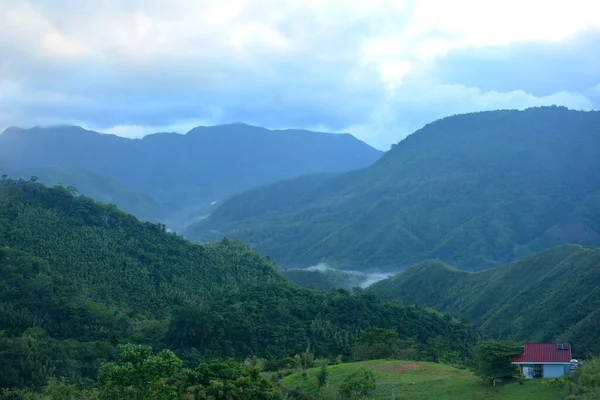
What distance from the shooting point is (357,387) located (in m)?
41.4

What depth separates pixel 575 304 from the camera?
90438 millimetres

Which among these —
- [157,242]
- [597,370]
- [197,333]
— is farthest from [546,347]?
[157,242]

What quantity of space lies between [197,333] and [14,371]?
18622 millimetres

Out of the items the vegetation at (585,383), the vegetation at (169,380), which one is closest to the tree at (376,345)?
the vegetation at (585,383)

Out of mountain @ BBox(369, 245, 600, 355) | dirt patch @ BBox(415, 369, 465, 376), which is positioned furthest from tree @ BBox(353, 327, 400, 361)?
mountain @ BBox(369, 245, 600, 355)

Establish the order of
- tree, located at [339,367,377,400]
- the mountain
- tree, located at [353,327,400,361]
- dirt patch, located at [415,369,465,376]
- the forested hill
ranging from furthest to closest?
the mountain
the forested hill
tree, located at [353,327,400,361]
dirt patch, located at [415,369,465,376]
tree, located at [339,367,377,400]

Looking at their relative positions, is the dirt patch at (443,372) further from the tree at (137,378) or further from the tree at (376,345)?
the tree at (137,378)

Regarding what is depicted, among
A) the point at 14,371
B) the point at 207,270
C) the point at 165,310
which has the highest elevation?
the point at 207,270

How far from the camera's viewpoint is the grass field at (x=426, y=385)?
129 feet

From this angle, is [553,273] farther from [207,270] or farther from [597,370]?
[597,370]

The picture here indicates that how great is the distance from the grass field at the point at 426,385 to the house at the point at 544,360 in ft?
4.63

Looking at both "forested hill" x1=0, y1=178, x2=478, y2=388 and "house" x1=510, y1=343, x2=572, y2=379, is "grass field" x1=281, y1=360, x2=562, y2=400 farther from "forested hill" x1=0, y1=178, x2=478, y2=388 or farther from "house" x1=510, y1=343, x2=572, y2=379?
"forested hill" x1=0, y1=178, x2=478, y2=388

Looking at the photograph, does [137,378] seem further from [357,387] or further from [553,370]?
[553,370]

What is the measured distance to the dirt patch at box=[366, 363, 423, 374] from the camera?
49.9 meters
